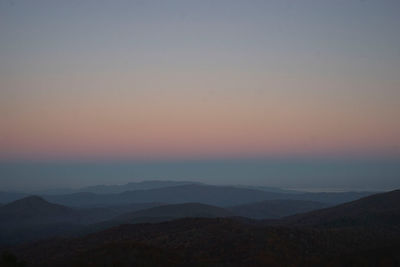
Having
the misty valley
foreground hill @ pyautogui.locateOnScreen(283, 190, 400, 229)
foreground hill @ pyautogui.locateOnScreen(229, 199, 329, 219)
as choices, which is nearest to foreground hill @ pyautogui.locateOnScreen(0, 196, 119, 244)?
the misty valley

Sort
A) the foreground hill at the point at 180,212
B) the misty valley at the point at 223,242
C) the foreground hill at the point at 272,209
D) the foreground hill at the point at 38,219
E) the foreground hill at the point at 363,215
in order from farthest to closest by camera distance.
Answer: the foreground hill at the point at 272,209 < the foreground hill at the point at 180,212 < the foreground hill at the point at 38,219 < the foreground hill at the point at 363,215 < the misty valley at the point at 223,242

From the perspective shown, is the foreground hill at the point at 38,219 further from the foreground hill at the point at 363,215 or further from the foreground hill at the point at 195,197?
the foreground hill at the point at 195,197

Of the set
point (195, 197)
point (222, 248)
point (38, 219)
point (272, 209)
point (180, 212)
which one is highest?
point (222, 248)

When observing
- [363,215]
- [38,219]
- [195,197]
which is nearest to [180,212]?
[38,219]

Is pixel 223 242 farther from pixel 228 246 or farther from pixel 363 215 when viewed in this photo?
pixel 363 215

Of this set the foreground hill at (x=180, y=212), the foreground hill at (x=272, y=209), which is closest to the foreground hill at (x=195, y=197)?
the foreground hill at (x=272, y=209)

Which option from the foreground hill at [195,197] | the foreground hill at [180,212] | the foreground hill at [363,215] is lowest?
the foreground hill at [195,197]

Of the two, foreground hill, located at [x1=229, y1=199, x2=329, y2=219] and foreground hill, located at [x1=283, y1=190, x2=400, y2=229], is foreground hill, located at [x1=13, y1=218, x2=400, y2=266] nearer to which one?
foreground hill, located at [x1=283, y1=190, x2=400, y2=229]
